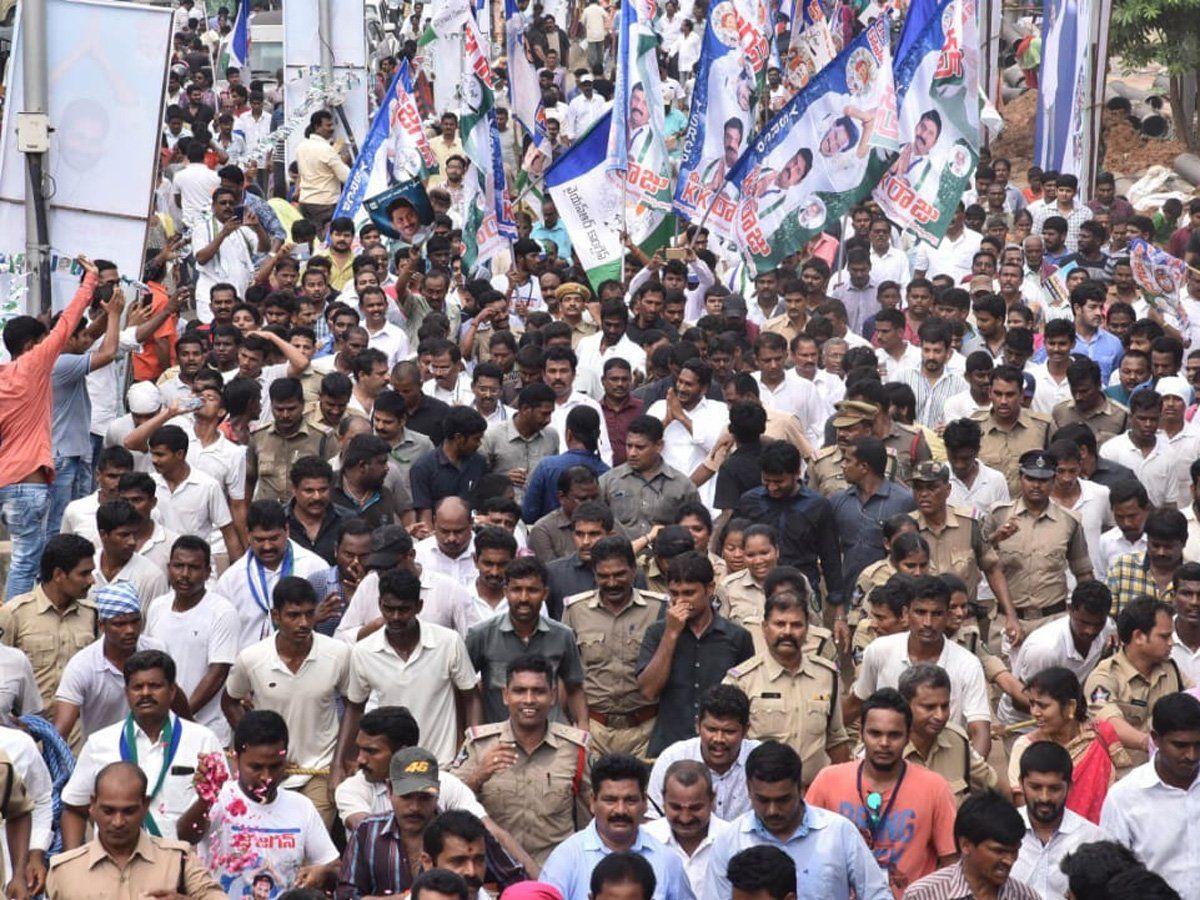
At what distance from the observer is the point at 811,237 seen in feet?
54.9

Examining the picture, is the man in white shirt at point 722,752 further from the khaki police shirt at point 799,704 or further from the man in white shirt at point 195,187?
the man in white shirt at point 195,187

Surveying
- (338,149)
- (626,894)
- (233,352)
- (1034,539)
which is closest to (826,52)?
(338,149)

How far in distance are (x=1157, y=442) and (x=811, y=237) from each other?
4.62 metres

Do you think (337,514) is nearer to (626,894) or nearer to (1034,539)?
(1034,539)

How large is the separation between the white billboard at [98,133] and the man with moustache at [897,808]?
6671 mm

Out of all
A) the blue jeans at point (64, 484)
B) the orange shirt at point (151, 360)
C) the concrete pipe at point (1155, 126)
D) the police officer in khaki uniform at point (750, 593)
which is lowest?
the concrete pipe at point (1155, 126)

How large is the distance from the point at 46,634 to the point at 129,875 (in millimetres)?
2394

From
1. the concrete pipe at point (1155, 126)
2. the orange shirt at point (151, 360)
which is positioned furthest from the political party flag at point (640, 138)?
the concrete pipe at point (1155, 126)

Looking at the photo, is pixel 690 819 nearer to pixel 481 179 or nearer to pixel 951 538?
pixel 951 538

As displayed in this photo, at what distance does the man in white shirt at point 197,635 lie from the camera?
9.59 meters

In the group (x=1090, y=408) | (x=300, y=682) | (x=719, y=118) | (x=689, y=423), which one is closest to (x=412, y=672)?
(x=300, y=682)

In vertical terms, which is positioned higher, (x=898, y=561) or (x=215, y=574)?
(x=898, y=561)

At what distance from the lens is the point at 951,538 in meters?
10.9

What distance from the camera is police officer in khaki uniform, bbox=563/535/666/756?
969 centimetres
